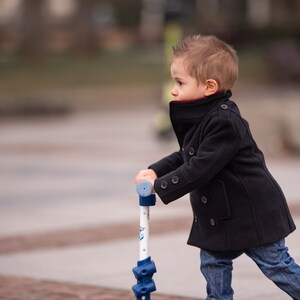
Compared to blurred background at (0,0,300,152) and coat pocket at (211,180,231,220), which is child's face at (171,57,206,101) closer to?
coat pocket at (211,180,231,220)

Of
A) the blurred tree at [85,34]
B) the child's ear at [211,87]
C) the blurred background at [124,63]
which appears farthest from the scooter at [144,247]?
the blurred tree at [85,34]

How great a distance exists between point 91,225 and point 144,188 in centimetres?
414

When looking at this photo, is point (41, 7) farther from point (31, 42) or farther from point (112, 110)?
point (112, 110)

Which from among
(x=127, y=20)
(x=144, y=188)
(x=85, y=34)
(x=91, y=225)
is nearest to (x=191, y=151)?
(x=144, y=188)

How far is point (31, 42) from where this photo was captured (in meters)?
32.1

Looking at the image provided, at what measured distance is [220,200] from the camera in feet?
16.2

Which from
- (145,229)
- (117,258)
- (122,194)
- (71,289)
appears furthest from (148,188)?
(122,194)

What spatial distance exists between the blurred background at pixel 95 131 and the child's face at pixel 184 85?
1.68 m

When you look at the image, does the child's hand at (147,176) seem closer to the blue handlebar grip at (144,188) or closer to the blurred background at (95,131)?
the blue handlebar grip at (144,188)

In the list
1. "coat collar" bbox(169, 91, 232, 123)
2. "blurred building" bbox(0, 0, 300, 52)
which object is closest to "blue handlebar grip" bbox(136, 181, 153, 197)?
"coat collar" bbox(169, 91, 232, 123)

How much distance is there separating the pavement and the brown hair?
5.63 feet

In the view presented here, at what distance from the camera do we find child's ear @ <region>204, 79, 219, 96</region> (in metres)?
4.96

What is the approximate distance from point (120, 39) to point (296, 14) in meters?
11.4

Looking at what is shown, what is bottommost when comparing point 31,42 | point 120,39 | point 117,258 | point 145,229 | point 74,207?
point 145,229
